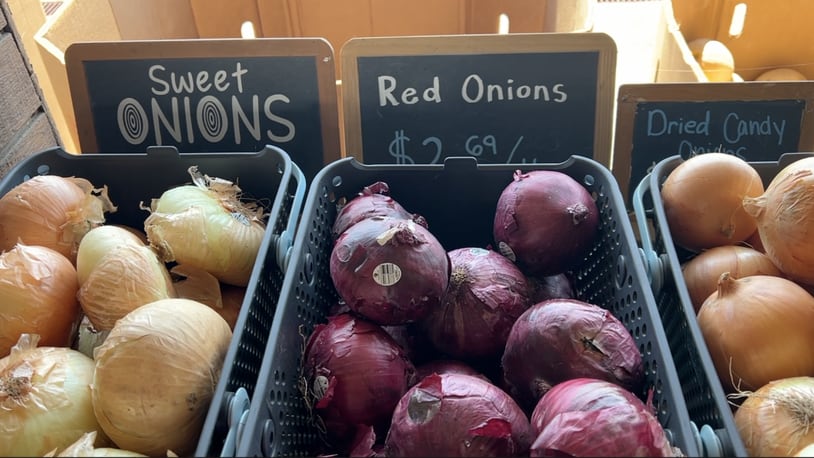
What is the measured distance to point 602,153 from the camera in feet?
3.98

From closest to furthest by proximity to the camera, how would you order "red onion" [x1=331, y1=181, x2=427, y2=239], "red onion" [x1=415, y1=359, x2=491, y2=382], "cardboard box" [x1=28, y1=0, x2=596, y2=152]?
"red onion" [x1=415, y1=359, x2=491, y2=382] < "red onion" [x1=331, y1=181, x2=427, y2=239] < "cardboard box" [x1=28, y1=0, x2=596, y2=152]

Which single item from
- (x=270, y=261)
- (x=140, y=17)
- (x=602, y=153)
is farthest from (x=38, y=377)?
(x=140, y=17)

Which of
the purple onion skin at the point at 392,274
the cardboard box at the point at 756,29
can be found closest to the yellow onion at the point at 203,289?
the purple onion skin at the point at 392,274

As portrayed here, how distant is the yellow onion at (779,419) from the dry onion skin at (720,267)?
20 centimetres

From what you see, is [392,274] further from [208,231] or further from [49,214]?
[49,214]

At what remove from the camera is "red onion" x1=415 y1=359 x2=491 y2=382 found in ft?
2.86

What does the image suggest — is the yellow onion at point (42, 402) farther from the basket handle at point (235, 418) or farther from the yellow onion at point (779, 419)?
the yellow onion at point (779, 419)

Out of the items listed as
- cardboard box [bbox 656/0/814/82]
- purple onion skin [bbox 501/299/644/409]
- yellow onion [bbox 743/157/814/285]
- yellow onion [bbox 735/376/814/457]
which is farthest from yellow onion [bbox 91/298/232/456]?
cardboard box [bbox 656/0/814/82]

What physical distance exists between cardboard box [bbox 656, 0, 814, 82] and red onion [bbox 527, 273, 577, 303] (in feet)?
4.07

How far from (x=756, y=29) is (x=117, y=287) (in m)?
1.94

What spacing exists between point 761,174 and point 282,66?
87 cm

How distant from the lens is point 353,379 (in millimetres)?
799

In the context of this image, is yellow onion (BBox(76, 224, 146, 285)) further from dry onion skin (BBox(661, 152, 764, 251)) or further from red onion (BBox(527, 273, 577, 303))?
dry onion skin (BBox(661, 152, 764, 251))

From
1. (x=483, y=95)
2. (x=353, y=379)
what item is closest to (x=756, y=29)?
(x=483, y=95)
